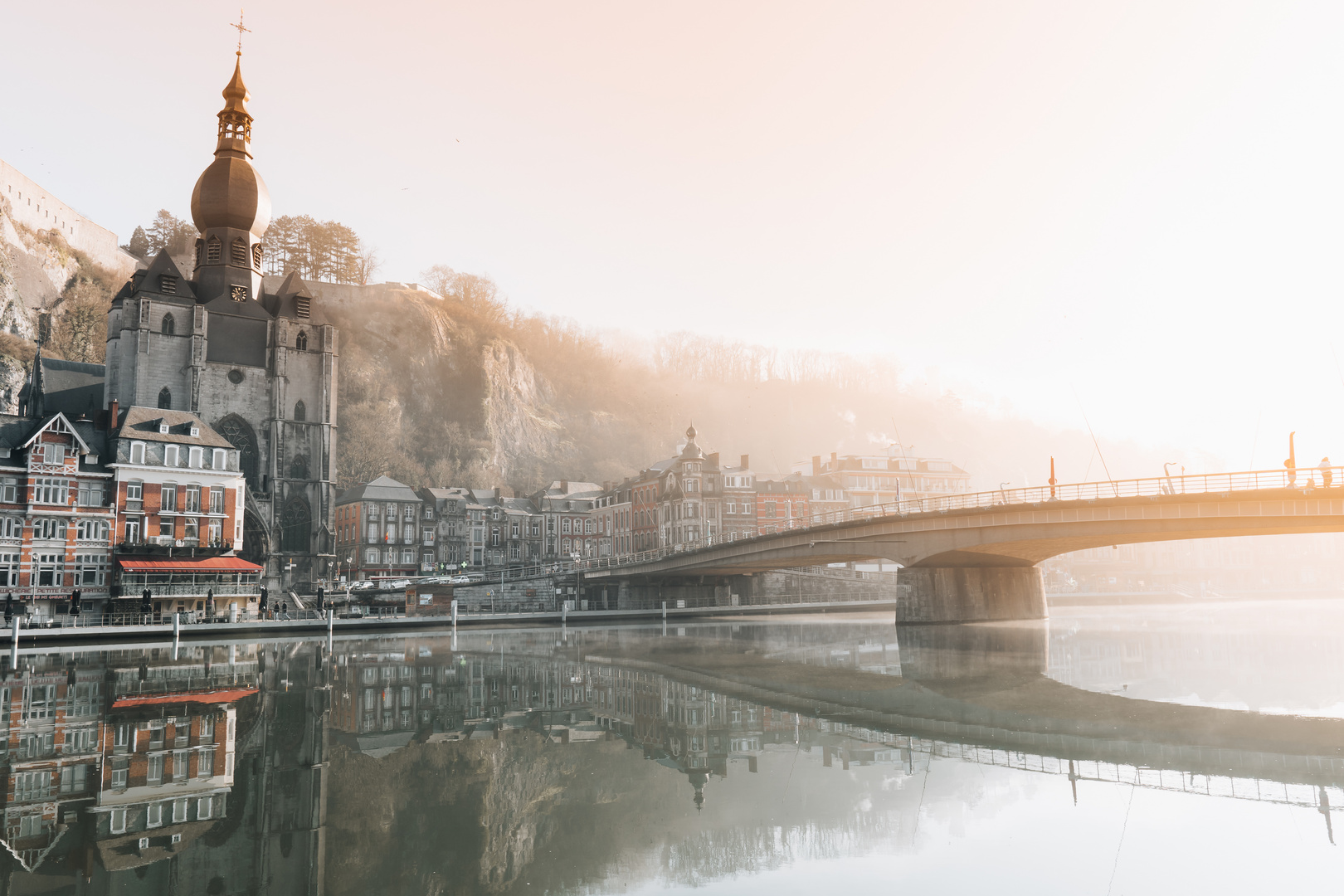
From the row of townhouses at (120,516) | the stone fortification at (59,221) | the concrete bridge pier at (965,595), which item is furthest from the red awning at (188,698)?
the stone fortification at (59,221)

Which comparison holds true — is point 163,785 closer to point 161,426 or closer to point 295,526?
point 161,426

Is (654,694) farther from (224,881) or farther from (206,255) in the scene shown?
(206,255)

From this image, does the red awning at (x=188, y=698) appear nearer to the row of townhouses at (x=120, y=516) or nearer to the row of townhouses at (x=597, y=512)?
the row of townhouses at (x=120, y=516)

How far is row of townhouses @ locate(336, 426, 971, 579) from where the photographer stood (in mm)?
86375

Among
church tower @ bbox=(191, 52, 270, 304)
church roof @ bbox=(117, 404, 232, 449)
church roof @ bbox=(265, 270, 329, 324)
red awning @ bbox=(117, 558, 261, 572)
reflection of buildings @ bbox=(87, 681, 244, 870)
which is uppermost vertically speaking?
church tower @ bbox=(191, 52, 270, 304)

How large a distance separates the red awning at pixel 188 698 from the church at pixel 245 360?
152ft

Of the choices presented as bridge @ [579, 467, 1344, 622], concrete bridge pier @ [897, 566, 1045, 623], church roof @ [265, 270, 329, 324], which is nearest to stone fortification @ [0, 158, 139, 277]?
church roof @ [265, 270, 329, 324]

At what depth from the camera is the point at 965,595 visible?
4984 centimetres

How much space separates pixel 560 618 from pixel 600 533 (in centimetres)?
3831

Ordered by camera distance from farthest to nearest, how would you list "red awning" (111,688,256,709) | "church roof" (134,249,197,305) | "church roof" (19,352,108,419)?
"church roof" (134,249,197,305), "church roof" (19,352,108,419), "red awning" (111,688,256,709)

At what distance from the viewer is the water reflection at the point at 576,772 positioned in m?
11.1

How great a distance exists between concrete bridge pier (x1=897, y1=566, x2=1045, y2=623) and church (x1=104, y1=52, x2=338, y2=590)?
1838 inches

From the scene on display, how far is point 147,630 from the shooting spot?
44.8 m

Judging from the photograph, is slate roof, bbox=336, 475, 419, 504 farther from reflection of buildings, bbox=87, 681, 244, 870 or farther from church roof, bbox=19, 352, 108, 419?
reflection of buildings, bbox=87, 681, 244, 870
